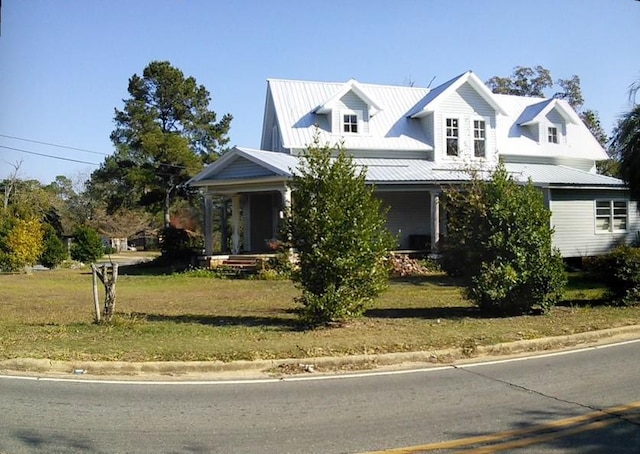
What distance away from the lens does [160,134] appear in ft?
149

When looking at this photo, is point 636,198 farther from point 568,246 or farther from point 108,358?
point 108,358

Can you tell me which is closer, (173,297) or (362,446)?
(362,446)

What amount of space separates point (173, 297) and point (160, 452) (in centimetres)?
1288

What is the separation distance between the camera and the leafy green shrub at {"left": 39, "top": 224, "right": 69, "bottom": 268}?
33094mm

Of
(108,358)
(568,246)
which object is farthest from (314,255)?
(568,246)

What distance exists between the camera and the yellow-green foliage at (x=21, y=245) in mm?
28562

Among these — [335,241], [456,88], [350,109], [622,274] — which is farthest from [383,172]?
[335,241]

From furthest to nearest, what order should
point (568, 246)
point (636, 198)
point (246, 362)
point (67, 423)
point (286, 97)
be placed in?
point (286, 97), point (568, 246), point (636, 198), point (246, 362), point (67, 423)

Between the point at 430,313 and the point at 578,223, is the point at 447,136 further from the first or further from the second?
the point at 430,313

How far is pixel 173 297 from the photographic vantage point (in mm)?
18062

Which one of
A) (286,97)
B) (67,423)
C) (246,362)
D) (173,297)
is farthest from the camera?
(286,97)

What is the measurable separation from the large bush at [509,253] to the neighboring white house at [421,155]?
11837 mm

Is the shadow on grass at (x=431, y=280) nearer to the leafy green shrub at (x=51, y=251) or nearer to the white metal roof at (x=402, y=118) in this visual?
the white metal roof at (x=402, y=118)

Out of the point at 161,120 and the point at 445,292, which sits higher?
the point at 161,120
